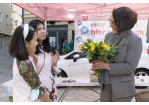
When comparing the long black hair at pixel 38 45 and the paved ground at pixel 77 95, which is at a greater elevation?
the long black hair at pixel 38 45

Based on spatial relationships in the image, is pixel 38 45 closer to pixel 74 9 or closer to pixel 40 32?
pixel 40 32

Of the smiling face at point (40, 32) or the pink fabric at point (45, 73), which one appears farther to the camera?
the smiling face at point (40, 32)

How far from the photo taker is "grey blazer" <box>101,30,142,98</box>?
156 centimetres

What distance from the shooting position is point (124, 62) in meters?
1.62

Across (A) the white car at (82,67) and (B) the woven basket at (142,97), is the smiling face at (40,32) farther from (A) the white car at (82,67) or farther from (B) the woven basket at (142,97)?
(A) the white car at (82,67)

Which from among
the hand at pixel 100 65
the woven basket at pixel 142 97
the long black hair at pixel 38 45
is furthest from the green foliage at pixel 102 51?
the woven basket at pixel 142 97

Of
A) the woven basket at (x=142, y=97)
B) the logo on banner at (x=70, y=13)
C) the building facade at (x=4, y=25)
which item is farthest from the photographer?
the building facade at (x=4, y=25)

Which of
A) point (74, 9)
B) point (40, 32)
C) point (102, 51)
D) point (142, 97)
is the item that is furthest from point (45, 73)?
point (74, 9)

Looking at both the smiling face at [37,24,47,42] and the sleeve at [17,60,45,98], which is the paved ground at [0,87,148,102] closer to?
the smiling face at [37,24,47,42]

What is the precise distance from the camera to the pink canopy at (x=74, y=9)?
4516 millimetres

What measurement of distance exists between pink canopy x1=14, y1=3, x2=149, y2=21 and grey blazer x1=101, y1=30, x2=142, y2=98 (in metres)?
3.24

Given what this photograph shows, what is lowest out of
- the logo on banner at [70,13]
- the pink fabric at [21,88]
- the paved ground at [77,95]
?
the paved ground at [77,95]

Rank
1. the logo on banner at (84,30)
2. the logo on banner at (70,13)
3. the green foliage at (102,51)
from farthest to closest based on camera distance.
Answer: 1. the logo on banner at (70,13)
2. the logo on banner at (84,30)
3. the green foliage at (102,51)

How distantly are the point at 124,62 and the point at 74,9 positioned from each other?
3.73 meters
